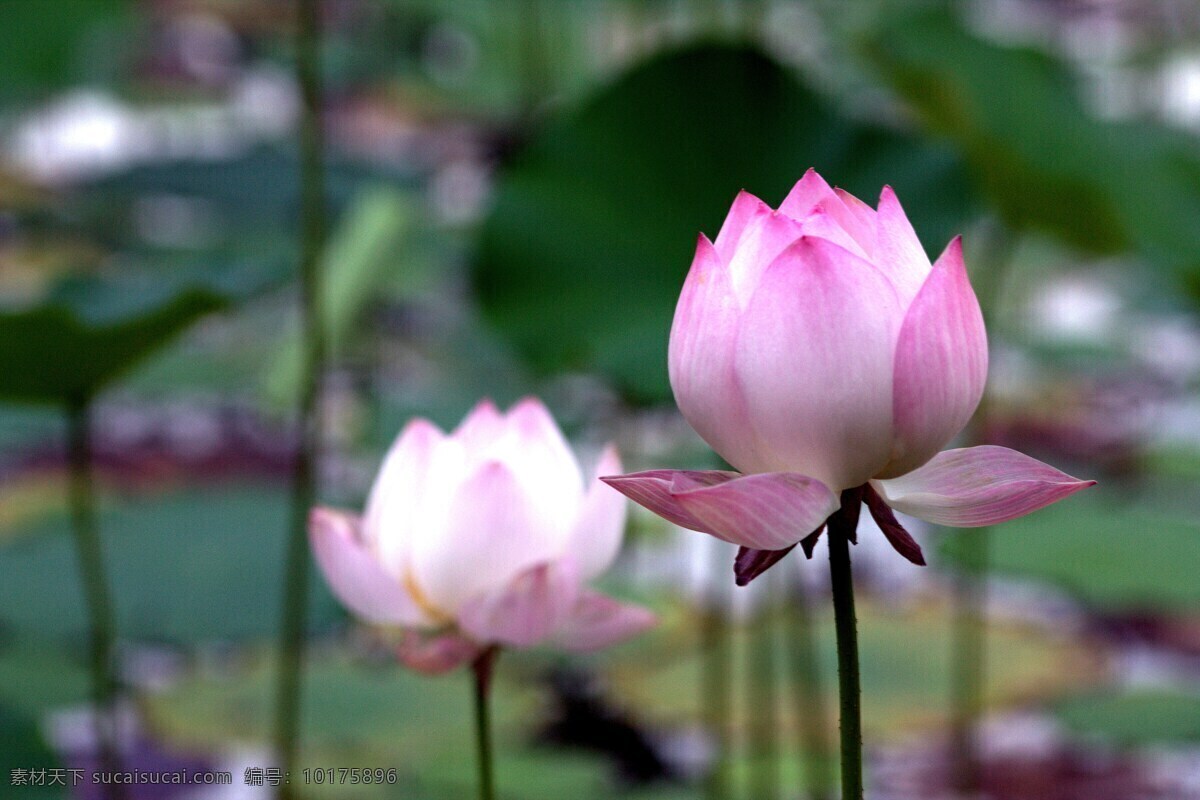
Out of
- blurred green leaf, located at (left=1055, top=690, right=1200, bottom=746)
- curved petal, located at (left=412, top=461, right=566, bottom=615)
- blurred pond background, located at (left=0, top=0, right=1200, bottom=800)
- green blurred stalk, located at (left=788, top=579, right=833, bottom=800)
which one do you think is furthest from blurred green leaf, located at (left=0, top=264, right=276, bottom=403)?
blurred green leaf, located at (left=1055, top=690, right=1200, bottom=746)

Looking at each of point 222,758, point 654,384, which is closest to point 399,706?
point 222,758

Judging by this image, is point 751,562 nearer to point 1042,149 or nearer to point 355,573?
point 355,573

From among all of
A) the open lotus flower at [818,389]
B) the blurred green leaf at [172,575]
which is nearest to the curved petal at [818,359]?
the open lotus flower at [818,389]

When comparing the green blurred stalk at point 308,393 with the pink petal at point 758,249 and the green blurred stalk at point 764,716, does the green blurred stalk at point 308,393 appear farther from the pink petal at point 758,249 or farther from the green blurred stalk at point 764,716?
the pink petal at point 758,249

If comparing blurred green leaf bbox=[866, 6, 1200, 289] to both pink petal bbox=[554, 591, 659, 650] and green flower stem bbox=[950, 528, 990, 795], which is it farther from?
pink petal bbox=[554, 591, 659, 650]

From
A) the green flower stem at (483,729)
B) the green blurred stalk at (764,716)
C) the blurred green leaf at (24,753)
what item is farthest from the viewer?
the green blurred stalk at (764,716)

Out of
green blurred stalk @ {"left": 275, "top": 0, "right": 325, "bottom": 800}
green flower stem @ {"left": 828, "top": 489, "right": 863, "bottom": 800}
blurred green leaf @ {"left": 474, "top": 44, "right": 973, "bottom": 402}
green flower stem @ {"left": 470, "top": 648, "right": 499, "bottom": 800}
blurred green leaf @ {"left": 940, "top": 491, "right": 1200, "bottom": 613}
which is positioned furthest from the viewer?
blurred green leaf @ {"left": 940, "top": 491, "right": 1200, "bottom": 613}
